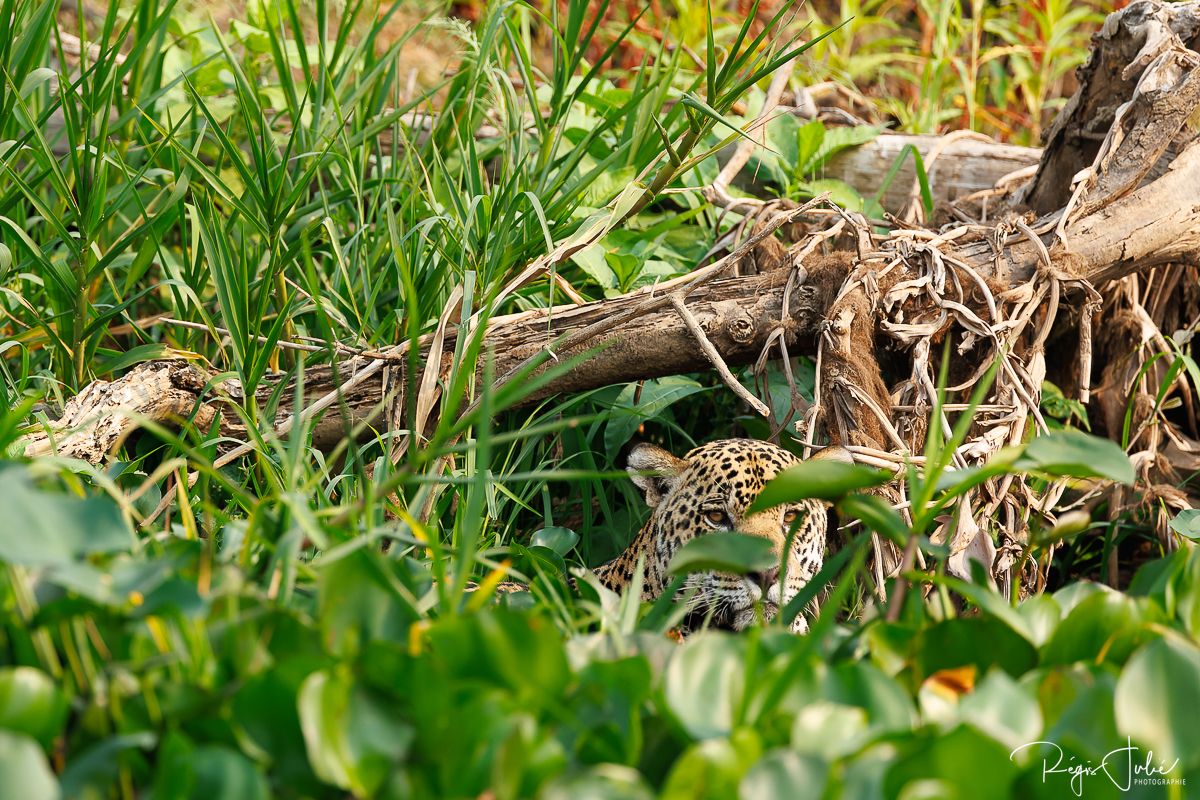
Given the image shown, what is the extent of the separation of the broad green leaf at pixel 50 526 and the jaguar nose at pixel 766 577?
1345 mm

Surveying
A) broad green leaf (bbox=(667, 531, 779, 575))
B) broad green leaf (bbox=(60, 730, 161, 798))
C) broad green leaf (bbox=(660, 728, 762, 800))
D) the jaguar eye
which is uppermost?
broad green leaf (bbox=(60, 730, 161, 798))

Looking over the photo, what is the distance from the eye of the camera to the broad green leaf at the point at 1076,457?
1.55m

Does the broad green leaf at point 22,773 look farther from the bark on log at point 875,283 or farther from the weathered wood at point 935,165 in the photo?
the weathered wood at point 935,165

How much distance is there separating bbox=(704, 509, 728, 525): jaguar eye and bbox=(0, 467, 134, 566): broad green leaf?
1485 mm

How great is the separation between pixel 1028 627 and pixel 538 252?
176 cm

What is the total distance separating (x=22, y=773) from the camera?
114 centimetres

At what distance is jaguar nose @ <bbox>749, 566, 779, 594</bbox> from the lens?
7.77ft

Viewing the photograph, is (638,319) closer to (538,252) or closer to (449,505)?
(538,252)

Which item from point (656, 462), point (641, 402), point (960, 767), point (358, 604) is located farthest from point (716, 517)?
point (960, 767)

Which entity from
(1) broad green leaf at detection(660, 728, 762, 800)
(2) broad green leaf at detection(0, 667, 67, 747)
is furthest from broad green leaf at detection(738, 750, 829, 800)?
(2) broad green leaf at detection(0, 667, 67, 747)

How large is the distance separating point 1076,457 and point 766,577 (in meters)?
0.93

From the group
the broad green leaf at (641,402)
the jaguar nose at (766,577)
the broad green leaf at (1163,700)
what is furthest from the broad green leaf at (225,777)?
the broad green leaf at (641,402)

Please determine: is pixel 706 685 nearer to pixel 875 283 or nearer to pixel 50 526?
pixel 50 526

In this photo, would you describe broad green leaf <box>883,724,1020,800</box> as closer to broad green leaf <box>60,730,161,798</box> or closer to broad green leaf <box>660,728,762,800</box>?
broad green leaf <box>660,728,762,800</box>
